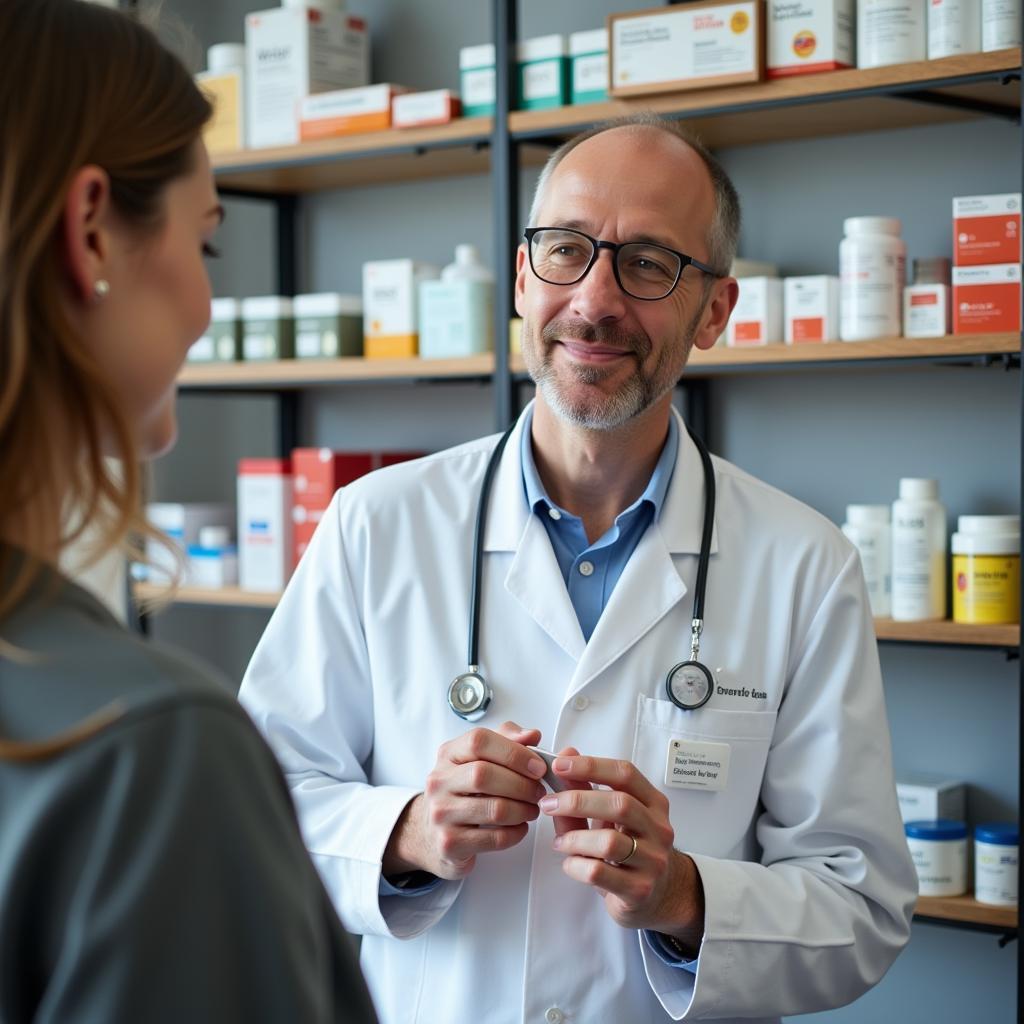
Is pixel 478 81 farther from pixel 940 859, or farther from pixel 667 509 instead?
pixel 940 859

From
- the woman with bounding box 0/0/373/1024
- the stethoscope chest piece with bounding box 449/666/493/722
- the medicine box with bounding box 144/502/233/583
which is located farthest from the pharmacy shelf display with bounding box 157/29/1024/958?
the woman with bounding box 0/0/373/1024

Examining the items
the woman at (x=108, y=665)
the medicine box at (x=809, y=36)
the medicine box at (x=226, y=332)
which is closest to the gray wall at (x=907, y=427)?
the medicine box at (x=809, y=36)

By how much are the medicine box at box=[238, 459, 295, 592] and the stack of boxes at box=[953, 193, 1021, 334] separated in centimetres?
133

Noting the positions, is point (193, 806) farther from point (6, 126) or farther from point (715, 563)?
point (715, 563)

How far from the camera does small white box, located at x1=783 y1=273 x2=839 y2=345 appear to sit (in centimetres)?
201

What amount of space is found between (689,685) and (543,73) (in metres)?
1.29

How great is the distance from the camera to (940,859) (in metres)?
1.98

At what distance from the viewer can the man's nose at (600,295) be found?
4.77ft

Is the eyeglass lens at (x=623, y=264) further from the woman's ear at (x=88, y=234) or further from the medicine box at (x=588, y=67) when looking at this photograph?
the woman's ear at (x=88, y=234)

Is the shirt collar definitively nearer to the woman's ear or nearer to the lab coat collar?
the lab coat collar

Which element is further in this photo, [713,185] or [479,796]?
[713,185]

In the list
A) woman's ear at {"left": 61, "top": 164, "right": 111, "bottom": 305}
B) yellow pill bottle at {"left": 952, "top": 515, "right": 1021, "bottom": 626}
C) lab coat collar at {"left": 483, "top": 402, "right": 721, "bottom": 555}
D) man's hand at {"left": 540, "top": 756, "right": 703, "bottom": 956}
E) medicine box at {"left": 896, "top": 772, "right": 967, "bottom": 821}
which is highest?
woman's ear at {"left": 61, "top": 164, "right": 111, "bottom": 305}

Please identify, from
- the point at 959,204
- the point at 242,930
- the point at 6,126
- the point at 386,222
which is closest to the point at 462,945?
the point at 242,930

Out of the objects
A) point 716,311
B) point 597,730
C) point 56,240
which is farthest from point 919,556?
point 56,240
